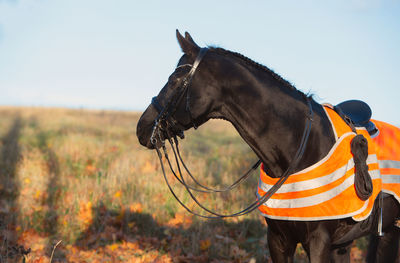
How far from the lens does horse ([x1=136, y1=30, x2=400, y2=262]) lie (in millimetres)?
2463

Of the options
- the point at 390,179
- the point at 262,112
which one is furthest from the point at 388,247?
the point at 262,112

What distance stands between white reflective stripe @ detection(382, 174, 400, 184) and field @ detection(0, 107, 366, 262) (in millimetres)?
2183

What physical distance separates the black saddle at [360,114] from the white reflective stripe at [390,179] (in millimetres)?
360

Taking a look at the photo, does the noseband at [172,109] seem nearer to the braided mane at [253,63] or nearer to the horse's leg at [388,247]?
the braided mane at [253,63]

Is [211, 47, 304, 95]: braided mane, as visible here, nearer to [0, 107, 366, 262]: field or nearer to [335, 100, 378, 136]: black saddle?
[335, 100, 378, 136]: black saddle

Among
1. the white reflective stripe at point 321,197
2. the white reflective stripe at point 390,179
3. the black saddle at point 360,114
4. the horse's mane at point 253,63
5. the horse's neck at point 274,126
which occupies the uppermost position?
the horse's mane at point 253,63

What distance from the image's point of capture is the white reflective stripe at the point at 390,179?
9.22ft

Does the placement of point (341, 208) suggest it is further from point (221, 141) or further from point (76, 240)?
point (221, 141)

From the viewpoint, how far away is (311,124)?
8.22 ft

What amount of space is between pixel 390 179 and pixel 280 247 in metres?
1.06

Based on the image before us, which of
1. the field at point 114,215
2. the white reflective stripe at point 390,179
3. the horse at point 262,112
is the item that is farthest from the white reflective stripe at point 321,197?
the field at point 114,215

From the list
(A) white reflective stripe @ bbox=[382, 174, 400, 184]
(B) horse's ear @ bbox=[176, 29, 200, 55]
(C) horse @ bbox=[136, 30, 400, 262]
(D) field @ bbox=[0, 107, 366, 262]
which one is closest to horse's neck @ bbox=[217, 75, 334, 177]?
(C) horse @ bbox=[136, 30, 400, 262]

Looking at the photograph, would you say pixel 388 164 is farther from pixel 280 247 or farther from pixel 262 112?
pixel 262 112

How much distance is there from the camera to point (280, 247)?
8.73ft
